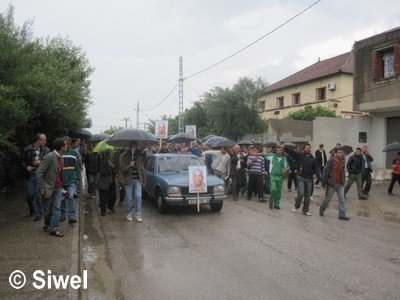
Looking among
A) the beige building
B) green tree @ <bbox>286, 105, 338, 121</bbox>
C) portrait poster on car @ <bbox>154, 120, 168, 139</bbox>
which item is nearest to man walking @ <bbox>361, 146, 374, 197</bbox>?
portrait poster on car @ <bbox>154, 120, 168, 139</bbox>

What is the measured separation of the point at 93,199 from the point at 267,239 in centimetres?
723

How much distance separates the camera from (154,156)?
42.4 feet

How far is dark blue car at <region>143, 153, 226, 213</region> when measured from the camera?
10.8m

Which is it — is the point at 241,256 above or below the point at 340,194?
below

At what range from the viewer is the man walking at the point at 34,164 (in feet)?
29.2

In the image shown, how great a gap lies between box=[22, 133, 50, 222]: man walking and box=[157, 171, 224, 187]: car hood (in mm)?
3200

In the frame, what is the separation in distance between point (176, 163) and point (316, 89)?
26.9 metres

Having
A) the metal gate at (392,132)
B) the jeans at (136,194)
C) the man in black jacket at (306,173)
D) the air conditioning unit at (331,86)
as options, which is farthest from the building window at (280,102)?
the jeans at (136,194)

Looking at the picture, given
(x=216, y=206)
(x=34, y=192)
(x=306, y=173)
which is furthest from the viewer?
(x=216, y=206)

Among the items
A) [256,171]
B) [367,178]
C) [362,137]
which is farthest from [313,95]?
[256,171]

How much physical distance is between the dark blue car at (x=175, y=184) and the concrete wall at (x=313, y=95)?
24.0 metres

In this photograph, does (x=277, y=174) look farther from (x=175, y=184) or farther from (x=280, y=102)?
(x=280, y=102)

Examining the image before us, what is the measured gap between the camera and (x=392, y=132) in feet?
74.0

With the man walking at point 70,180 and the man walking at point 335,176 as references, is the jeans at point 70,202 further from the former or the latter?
the man walking at point 335,176
